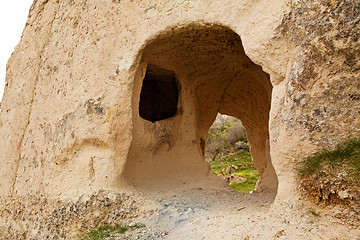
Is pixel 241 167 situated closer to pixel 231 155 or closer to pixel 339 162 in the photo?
pixel 231 155

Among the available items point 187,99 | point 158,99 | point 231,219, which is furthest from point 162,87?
point 231,219

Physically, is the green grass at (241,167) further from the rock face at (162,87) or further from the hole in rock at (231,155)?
the rock face at (162,87)

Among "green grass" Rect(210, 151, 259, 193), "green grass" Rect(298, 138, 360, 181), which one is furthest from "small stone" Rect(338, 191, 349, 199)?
"green grass" Rect(210, 151, 259, 193)

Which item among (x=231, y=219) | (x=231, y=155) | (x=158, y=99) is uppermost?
(x=158, y=99)

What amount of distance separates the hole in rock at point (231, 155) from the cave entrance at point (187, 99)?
112 inches

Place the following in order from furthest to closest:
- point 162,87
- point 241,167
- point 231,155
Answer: point 231,155
point 241,167
point 162,87

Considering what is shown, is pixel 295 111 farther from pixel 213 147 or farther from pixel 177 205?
pixel 213 147

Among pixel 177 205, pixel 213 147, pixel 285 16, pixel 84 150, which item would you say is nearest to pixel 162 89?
pixel 84 150

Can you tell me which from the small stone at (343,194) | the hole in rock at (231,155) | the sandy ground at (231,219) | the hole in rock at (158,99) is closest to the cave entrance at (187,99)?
the hole in rock at (158,99)

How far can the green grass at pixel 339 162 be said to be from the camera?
87.7 inches

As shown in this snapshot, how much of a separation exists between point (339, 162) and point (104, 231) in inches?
94.9

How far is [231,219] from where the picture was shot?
2754 mm

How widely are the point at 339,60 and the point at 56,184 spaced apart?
11.6 ft

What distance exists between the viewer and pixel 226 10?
303 cm
